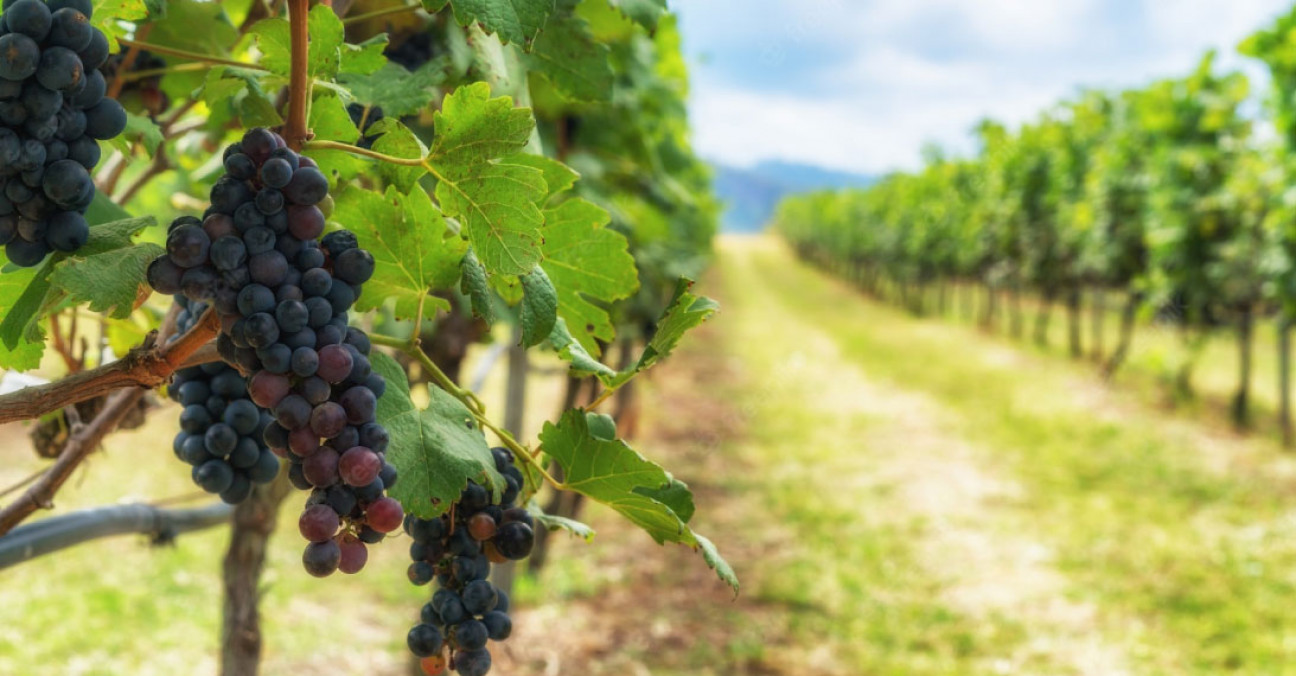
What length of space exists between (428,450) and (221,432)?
35cm

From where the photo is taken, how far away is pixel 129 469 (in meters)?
8.03

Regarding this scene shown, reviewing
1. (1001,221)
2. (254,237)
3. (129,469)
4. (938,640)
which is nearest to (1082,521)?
(938,640)

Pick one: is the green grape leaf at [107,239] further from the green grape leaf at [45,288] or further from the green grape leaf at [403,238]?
the green grape leaf at [403,238]

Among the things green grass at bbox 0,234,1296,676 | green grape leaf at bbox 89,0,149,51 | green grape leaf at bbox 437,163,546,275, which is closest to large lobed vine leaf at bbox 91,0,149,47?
green grape leaf at bbox 89,0,149,51

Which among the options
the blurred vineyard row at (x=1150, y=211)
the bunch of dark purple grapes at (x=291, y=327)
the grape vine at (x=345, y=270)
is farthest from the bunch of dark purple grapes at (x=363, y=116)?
the blurred vineyard row at (x=1150, y=211)

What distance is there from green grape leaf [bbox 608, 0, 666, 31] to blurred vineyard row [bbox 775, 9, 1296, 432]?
9.40m

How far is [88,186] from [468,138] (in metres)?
0.31

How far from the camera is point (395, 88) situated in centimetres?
111

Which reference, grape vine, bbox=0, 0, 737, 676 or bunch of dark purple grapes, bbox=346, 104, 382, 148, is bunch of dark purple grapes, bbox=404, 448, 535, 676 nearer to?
grape vine, bbox=0, 0, 737, 676

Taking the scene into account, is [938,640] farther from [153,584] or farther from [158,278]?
[158,278]

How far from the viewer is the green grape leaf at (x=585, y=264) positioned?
113 centimetres

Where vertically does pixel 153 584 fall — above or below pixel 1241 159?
below

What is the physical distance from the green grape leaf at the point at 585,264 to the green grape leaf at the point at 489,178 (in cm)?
23

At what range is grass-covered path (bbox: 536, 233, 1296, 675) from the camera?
19.0 ft
